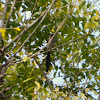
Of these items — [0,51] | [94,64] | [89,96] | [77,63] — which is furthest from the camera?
[77,63]

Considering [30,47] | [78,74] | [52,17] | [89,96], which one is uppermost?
[52,17]

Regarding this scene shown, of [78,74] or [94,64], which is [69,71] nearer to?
[78,74]

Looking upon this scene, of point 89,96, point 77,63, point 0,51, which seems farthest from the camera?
point 77,63

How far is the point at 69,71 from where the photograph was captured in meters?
3.08

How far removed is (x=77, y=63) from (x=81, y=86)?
43 cm

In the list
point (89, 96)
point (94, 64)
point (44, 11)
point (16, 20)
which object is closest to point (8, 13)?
point (16, 20)

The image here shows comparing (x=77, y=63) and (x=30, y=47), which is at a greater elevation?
(x=30, y=47)

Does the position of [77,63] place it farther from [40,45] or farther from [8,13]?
[8,13]

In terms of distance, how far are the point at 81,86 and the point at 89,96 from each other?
0.30m

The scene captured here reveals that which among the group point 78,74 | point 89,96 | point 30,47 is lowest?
point 89,96

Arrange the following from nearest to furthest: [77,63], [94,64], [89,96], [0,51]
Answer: [0,51], [89,96], [94,64], [77,63]

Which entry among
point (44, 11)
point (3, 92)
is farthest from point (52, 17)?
point (3, 92)

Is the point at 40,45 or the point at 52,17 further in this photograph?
the point at 40,45

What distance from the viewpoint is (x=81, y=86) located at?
127 inches
